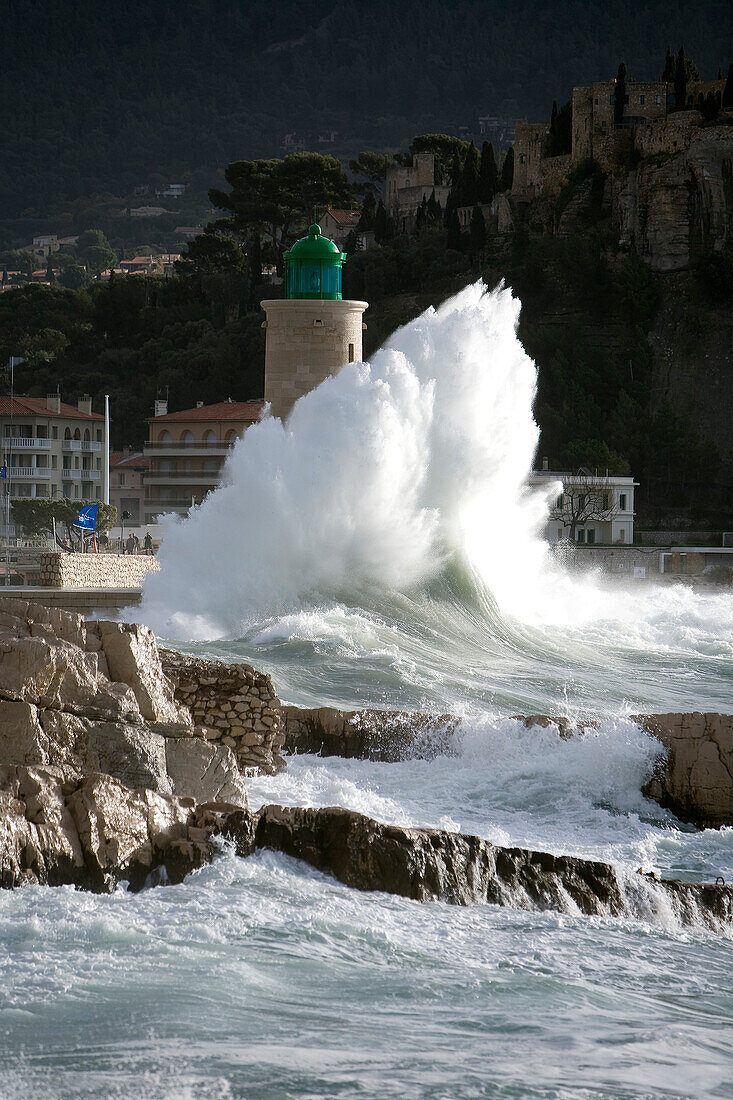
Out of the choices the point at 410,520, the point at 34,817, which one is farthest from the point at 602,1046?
the point at 410,520

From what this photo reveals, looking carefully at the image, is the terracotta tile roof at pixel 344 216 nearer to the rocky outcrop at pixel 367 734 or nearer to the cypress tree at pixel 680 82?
the cypress tree at pixel 680 82

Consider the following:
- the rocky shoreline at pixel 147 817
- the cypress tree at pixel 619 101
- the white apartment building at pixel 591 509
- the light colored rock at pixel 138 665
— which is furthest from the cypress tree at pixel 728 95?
the rocky shoreline at pixel 147 817

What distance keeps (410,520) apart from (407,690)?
596 cm

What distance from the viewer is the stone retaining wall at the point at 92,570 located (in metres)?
20.8

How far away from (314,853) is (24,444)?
41.6 m

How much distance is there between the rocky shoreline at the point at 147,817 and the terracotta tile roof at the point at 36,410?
40.5 metres

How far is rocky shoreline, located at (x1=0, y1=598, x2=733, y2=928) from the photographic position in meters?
6.48

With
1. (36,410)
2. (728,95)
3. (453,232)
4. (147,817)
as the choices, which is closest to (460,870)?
(147,817)

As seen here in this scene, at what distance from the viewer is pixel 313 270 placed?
24.2 meters

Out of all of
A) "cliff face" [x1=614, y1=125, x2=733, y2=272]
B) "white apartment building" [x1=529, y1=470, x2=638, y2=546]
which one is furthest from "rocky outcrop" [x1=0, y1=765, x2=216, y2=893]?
"cliff face" [x1=614, y1=125, x2=733, y2=272]

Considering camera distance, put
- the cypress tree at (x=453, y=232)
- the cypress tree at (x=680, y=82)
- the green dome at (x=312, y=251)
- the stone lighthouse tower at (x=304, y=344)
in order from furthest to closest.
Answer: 1. the cypress tree at (x=453, y=232)
2. the cypress tree at (x=680, y=82)
3. the green dome at (x=312, y=251)
4. the stone lighthouse tower at (x=304, y=344)

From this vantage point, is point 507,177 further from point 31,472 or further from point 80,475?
point 31,472

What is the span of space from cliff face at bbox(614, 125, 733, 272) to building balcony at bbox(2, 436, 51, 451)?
2589 cm

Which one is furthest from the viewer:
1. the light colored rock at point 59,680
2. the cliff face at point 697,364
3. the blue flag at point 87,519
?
the cliff face at point 697,364
